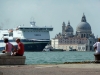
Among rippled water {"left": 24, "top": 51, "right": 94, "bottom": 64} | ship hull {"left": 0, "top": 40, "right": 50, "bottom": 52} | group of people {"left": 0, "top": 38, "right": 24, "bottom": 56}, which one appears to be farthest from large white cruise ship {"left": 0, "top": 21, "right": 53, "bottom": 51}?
group of people {"left": 0, "top": 38, "right": 24, "bottom": 56}

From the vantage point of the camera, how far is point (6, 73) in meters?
12.2

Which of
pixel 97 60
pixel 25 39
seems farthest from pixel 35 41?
pixel 97 60

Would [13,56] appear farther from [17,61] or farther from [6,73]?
[6,73]

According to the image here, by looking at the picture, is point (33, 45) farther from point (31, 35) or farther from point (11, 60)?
point (11, 60)

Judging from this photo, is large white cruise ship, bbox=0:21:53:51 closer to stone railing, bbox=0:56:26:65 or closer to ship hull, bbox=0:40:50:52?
ship hull, bbox=0:40:50:52

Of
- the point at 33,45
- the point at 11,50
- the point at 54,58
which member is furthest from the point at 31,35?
the point at 11,50

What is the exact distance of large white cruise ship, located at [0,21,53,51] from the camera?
395 ft

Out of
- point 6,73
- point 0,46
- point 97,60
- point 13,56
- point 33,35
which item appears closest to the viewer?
point 6,73

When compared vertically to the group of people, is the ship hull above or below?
above

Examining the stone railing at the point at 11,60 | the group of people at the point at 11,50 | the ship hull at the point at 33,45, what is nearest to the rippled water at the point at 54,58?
the group of people at the point at 11,50

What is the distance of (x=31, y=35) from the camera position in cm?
12325

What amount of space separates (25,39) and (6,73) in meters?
107

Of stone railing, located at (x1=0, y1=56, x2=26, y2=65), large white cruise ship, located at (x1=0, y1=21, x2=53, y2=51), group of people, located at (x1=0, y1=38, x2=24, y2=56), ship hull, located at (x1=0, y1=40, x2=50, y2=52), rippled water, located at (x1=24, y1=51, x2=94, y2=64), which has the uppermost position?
large white cruise ship, located at (x1=0, y1=21, x2=53, y2=51)

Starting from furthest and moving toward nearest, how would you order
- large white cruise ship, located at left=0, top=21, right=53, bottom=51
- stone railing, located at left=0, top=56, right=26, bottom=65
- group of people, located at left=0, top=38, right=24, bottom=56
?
large white cruise ship, located at left=0, top=21, right=53, bottom=51 < group of people, located at left=0, top=38, right=24, bottom=56 < stone railing, located at left=0, top=56, right=26, bottom=65
